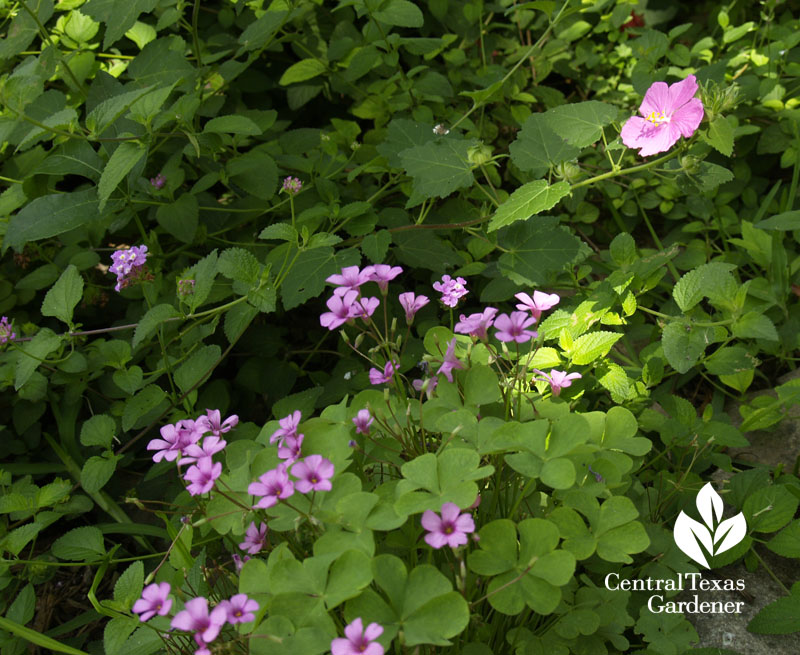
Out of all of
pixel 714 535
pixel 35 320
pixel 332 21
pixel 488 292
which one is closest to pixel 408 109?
pixel 332 21

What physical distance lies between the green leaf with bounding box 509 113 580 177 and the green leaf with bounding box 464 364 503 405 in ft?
2.05

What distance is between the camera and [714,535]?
53.7 inches

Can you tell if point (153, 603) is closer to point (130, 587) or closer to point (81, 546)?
point (130, 587)

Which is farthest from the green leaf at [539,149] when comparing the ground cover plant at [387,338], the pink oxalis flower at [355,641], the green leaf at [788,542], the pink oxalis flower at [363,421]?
the pink oxalis flower at [355,641]

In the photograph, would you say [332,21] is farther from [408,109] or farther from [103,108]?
[103,108]

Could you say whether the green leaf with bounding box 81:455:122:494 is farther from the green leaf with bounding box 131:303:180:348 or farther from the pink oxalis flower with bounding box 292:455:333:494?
the pink oxalis flower with bounding box 292:455:333:494

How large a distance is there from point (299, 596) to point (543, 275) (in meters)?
0.97

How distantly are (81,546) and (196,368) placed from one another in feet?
1.47

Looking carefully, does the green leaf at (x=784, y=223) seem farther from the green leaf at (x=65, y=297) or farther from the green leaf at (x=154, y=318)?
the green leaf at (x=65, y=297)

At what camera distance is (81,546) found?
152cm

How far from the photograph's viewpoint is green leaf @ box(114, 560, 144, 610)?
119cm

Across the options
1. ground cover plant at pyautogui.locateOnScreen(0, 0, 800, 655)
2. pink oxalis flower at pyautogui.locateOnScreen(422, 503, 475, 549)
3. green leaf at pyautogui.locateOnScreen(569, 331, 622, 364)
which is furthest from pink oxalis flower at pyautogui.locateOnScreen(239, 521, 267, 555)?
green leaf at pyautogui.locateOnScreen(569, 331, 622, 364)

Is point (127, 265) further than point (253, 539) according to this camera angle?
Yes

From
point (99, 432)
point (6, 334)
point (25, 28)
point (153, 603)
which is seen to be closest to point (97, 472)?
point (99, 432)
